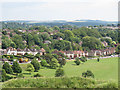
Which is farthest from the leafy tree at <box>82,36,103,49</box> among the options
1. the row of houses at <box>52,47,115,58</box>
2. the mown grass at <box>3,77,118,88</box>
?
the mown grass at <box>3,77,118,88</box>

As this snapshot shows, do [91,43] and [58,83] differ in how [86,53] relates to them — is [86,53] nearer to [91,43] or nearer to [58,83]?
[91,43]

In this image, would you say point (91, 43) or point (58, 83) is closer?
point (58, 83)

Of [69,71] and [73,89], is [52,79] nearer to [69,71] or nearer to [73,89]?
[73,89]

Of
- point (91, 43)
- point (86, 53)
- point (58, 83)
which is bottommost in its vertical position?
point (86, 53)

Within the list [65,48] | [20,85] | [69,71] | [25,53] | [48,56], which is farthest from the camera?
[65,48]

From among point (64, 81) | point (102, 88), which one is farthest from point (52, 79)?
point (102, 88)

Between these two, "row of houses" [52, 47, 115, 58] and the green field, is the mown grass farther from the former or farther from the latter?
"row of houses" [52, 47, 115, 58]

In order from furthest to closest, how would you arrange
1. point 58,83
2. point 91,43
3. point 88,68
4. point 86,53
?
point 91,43, point 86,53, point 88,68, point 58,83

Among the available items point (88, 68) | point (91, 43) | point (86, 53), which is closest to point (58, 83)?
point (88, 68)

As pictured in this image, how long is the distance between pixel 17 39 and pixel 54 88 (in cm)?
2101

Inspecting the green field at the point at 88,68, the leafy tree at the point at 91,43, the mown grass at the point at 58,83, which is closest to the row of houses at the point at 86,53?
the leafy tree at the point at 91,43

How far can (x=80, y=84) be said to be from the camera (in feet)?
17.4

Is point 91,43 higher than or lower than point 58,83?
lower

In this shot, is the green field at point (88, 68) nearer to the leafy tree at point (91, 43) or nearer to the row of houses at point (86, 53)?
the row of houses at point (86, 53)
